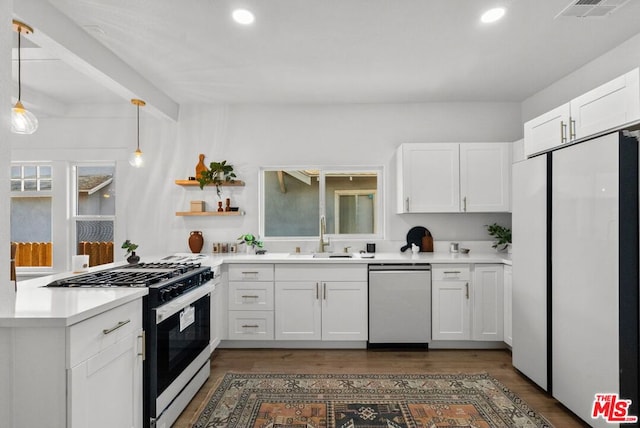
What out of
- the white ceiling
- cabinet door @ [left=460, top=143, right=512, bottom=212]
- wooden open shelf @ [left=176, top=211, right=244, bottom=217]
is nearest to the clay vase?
wooden open shelf @ [left=176, top=211, right=244, bottom=217]

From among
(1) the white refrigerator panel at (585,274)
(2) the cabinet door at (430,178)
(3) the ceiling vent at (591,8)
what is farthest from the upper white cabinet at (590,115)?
(2) the cabinet door at (430,178)

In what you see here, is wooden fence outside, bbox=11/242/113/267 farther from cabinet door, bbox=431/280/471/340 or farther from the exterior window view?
cabinet door, bbox=431/280/471/340

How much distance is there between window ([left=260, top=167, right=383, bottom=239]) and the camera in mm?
4285

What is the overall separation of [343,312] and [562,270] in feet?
6.18

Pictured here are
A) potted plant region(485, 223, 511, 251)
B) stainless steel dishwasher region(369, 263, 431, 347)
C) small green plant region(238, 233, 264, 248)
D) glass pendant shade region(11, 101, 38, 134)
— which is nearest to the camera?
glass pendant shade region(11, 101, 38, 134)

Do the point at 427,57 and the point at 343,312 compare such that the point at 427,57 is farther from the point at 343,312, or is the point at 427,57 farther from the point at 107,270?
the point at 107,270

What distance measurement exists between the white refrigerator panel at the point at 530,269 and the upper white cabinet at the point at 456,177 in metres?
0.86

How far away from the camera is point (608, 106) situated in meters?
2.22

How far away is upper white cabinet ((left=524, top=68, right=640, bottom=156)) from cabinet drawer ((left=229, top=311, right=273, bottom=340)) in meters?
2.81

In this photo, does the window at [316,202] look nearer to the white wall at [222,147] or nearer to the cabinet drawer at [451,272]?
the white wall at [222,147]

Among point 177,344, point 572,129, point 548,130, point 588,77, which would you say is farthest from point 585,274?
point 177,344

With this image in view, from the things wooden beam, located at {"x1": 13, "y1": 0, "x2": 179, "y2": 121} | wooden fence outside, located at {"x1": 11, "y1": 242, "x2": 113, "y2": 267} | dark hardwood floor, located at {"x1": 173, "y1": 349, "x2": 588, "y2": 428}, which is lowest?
dark hardwood floor, located at {"x1": 173, "y1": 349, "x2": 588, "y2": 428}

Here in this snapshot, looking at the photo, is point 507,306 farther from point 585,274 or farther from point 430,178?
point 430,178

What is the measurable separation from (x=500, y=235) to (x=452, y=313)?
1091 mm
